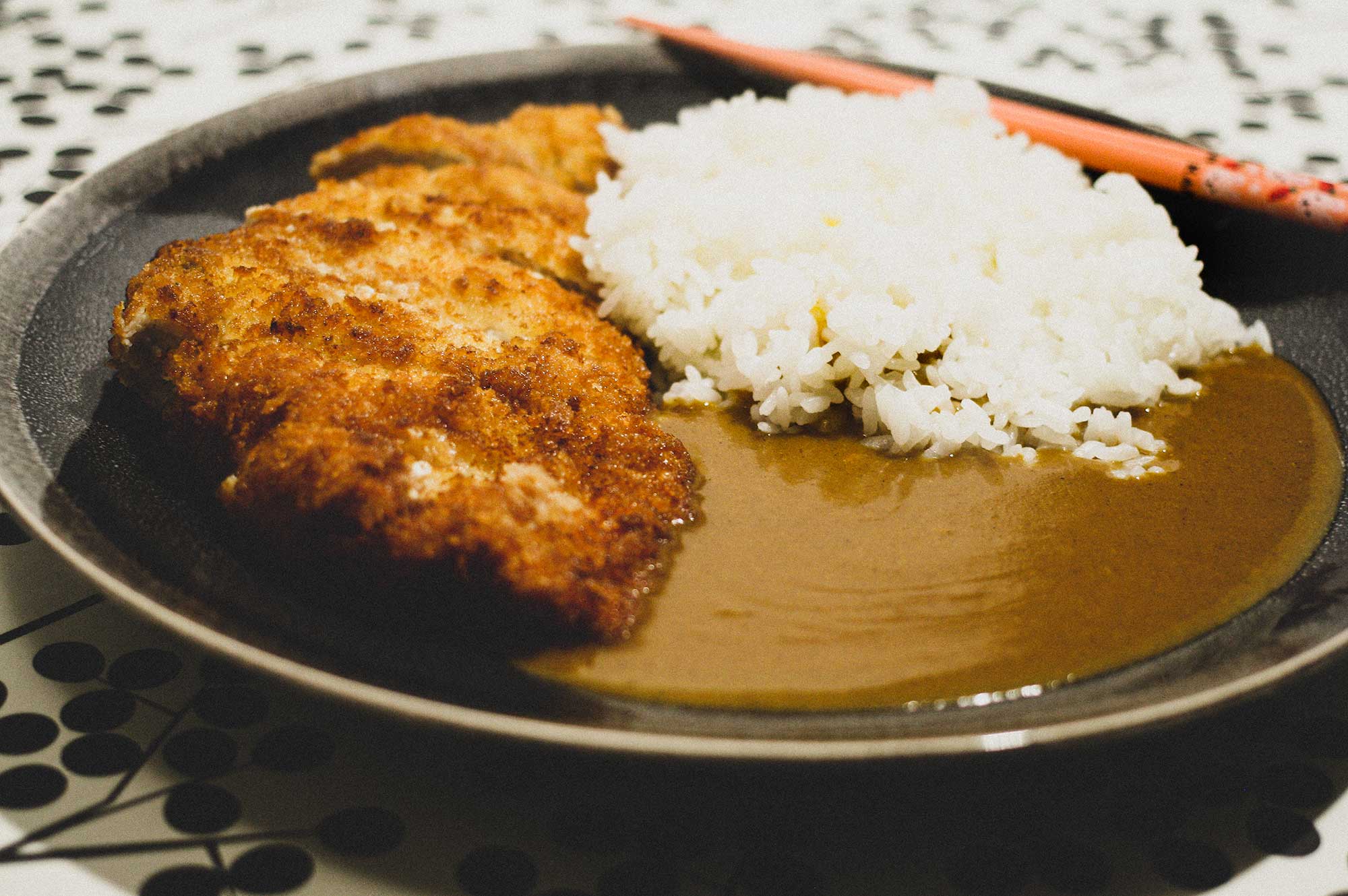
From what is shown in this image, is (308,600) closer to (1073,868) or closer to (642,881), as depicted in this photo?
(642,881)

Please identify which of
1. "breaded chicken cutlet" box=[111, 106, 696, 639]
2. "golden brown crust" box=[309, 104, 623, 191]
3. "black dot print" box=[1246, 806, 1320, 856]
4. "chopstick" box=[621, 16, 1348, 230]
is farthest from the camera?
"golden brown crust" box=[309, 104, 623, 191]

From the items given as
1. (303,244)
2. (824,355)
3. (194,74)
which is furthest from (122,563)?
A: (194,74)

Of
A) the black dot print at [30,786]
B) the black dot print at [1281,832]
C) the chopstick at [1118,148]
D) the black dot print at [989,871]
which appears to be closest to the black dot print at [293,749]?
the black dot print at [30,786]

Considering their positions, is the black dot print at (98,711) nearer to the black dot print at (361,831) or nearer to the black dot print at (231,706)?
the black dot print at (231,706)

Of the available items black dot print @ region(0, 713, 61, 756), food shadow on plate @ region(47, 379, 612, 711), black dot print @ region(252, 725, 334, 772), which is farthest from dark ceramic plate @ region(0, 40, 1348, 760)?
black dot print @ region(0, 713, 61, 756)

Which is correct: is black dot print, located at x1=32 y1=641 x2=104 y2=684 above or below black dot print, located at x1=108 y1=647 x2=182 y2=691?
below

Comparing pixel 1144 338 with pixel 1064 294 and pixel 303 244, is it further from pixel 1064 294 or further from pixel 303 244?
pixel 303 244

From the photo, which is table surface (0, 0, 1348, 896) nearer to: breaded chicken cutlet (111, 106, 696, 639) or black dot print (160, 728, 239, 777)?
black dot print (160, 728, 239, 777)
